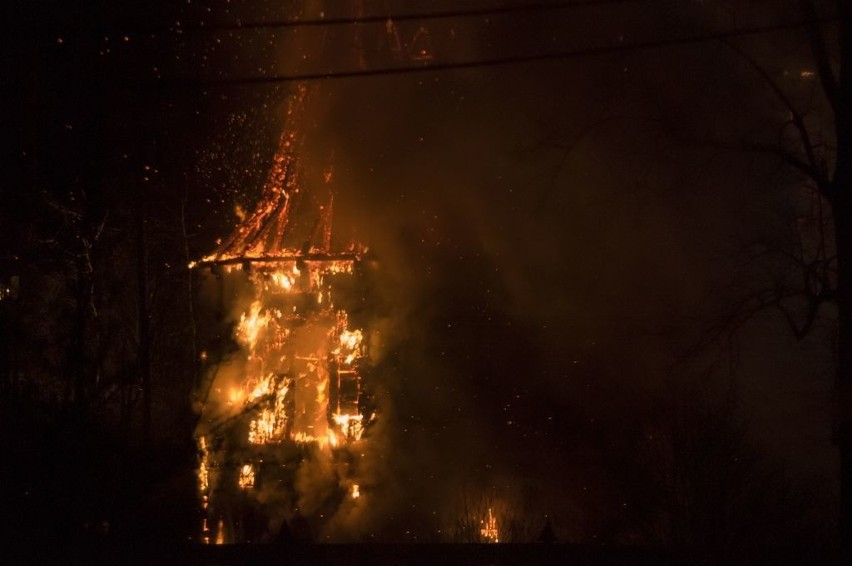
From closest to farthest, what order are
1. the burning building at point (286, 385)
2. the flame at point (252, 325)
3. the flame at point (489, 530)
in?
the flame at point (489, 530) → the burning building at point (286, 385) → the flame at point (252, 325)

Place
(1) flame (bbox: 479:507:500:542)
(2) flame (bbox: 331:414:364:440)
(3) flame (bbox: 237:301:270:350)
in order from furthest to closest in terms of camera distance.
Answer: (3) flame (bbox: 237:301:270:350)
(2) flame (bbox: 331:414:364:440)
(1) flame (bbox: 479:507:500:542)

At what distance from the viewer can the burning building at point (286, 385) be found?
1232cm

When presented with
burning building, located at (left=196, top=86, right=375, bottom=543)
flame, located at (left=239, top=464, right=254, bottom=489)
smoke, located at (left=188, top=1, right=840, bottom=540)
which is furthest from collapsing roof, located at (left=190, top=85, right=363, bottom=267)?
flame, located at (left=239, top=464, right=254, bottom=489)

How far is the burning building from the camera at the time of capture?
1232cm

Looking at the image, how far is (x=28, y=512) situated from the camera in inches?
366

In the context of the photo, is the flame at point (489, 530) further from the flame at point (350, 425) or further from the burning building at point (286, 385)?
the flame at point (350, 425)

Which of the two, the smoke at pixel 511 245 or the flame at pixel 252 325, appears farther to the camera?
the flame at pixel 252 325

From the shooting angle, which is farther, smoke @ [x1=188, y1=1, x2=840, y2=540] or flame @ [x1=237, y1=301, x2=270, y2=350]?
flame @ [x1=237, y1=301, x2=270, y2=350]

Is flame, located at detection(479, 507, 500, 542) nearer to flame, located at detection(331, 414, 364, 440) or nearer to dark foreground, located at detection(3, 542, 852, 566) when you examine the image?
dark foreground, located at detection(3, 542, 852, 566)

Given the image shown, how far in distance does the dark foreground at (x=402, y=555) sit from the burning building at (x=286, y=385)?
19.2ft

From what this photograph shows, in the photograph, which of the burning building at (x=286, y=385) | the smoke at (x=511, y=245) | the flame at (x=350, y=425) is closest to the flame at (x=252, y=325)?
the burning building at (x=286, y=385)

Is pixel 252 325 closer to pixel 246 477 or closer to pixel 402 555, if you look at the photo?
pixel 246 477

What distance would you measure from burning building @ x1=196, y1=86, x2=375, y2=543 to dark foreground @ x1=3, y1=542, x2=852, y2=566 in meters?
5.85

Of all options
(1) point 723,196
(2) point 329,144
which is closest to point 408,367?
(2) point 329,144
